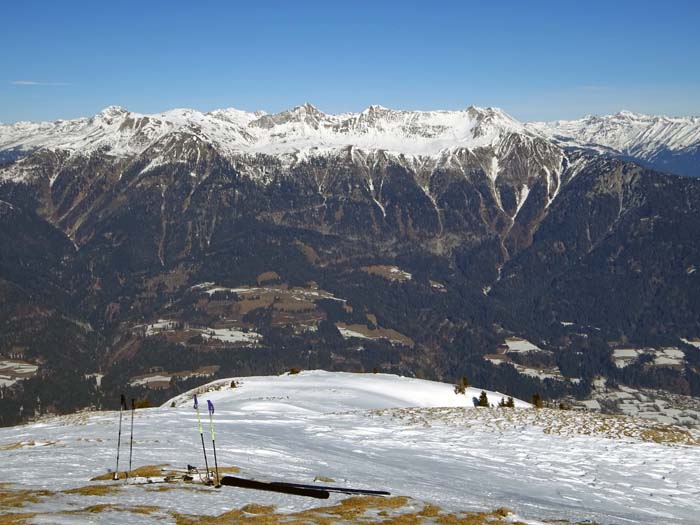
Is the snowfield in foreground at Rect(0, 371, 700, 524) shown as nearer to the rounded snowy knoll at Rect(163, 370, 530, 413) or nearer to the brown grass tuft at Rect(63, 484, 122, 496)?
the brown grass tuft at Rect(63, 484, 122, 496)

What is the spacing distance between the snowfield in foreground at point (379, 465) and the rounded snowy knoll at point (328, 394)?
865cm

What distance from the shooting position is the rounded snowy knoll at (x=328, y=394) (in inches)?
2921

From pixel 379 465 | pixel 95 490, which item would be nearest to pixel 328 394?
pixel 379 465

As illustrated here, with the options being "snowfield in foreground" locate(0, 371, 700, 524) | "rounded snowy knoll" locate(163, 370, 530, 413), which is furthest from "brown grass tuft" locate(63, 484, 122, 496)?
"rounded snowy knoll" locate(163, 370, 530, 413)

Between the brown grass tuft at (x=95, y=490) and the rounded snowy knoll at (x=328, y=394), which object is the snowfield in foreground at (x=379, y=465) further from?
the rounded snowy knoll at (x=328, y=394)

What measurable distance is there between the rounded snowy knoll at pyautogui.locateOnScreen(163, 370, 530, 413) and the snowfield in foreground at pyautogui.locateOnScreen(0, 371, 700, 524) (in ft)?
28.4

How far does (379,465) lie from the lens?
39.1 meters

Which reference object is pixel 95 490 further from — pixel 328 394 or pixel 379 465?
pixel 328 394

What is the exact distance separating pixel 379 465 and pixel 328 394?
48509 mm

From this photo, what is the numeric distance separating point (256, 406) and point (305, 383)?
29.8 metres

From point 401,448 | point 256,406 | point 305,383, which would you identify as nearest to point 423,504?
point 401,448

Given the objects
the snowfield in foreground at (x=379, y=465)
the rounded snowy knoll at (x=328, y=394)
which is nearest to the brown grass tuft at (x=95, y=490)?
the snowfield in foreground at (x=379, y=465)

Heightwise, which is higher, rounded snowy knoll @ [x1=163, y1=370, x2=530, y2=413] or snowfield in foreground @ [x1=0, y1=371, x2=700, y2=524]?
rounded snowy knoll @ [x1=163, y1=370, x2=530, y2=413]

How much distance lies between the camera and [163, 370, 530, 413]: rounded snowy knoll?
7419 centimetres
